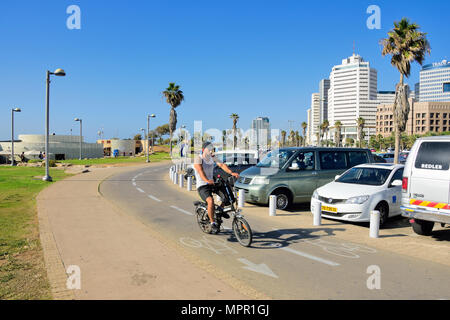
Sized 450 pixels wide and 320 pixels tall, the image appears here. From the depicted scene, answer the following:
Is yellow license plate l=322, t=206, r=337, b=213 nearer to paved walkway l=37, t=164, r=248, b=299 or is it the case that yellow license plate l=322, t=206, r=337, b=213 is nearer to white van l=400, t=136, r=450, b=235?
white van l=400, t=136, r=450, b=235

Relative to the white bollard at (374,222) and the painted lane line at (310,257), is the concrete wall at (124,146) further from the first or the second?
the painted lane line at (310,257)

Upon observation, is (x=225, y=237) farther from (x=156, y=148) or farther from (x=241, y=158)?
(x=156, y=148)

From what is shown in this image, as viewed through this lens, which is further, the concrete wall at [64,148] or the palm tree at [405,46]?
the concrete wall at [64,148]

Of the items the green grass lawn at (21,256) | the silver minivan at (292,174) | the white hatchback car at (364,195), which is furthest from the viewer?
the silver minivan at (292,174)

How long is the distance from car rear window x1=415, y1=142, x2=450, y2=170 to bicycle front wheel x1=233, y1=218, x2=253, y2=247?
13.0 feet

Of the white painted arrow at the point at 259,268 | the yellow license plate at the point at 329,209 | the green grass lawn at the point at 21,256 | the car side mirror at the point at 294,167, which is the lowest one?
the white painted arrow at the point at 259,268

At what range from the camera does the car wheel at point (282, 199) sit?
11858mm

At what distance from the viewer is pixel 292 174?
11898 mm

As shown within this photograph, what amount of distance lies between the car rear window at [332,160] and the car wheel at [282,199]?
65.6 inches

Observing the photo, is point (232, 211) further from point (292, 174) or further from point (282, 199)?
point (292, 174)

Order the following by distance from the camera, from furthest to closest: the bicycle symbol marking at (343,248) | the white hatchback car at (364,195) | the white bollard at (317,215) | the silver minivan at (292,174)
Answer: the silver minivan at (292,174) → the white bollard at (317,215) → the white hatchback car at (364,195) → the bicycle symbol marking at (343,248)

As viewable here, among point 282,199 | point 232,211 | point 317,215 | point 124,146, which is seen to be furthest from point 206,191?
point 124,146

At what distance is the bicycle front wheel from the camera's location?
23.2ft

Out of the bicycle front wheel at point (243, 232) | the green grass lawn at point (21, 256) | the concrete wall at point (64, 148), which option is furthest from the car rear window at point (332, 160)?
the concrete wall at point (64, 148)
